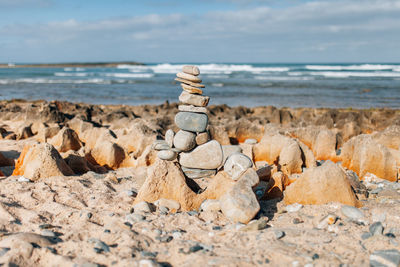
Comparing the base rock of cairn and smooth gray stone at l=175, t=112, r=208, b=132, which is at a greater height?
smooth gray stone at l=175, t=112, r=208, b=132

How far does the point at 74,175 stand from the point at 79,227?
82.2 inches

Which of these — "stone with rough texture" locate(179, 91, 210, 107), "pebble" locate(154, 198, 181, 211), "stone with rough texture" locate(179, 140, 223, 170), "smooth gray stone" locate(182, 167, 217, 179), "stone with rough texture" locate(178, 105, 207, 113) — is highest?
"stone with rough texture" locate(179, 91, 210, 107)

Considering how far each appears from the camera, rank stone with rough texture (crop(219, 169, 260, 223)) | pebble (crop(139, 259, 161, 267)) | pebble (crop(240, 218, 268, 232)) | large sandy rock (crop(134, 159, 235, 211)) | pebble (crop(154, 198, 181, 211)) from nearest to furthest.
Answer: pebble (crop(139, 259, 161, 267)) → pebble (crop(240, 218, 268, 232)) → stone with rough texture (crop(219, 169, 260, 223)) → pebble (crop(154, 198, 181, 211)) → large sandy rock (crop(134, 159, 235, 211))

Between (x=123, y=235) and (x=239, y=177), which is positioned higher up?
(x=239, y=177)

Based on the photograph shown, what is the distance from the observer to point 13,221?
400 cm

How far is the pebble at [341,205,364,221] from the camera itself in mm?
4152

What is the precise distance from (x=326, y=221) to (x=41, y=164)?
3946mm

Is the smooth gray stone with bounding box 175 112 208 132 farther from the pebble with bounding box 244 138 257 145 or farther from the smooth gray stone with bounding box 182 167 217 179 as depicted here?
the pebble with bounding box 244 138 257 145

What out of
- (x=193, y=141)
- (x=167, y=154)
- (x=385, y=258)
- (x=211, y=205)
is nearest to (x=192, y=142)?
(x=193, y=141)

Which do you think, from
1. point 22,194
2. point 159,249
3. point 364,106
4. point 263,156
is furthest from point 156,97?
point 159,249

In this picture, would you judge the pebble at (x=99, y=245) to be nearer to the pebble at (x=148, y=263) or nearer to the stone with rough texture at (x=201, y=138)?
the pebble at (x=148, y=263)

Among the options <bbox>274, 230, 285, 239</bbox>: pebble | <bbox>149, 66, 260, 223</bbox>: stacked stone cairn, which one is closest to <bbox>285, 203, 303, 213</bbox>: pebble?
<bbox>274, 230, 285, 239</bbox>: pebble

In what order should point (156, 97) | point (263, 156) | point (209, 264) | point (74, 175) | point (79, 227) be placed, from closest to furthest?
point (209, 264) < point (79, 227) < point (74, 175) < point (263, 156) < point (156, 97)

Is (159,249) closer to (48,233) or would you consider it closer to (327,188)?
(48,233)
